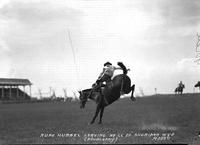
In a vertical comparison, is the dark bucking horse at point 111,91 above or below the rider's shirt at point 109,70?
below

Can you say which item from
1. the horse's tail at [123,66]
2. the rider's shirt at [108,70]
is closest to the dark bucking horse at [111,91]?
the horse's tail at [123,66]

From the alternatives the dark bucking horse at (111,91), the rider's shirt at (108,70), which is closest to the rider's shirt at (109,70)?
the rider's shirt at (108,70)

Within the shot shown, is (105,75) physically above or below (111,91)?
above

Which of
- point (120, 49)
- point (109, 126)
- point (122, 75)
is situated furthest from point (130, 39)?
point (109, 126)

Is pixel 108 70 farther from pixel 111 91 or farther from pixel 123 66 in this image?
pixel 111 91

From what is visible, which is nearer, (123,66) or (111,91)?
(111,91)

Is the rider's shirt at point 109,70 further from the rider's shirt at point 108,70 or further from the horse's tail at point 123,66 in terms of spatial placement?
the horse's tail at point 123,66

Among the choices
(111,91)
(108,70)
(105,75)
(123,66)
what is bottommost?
(111,91)

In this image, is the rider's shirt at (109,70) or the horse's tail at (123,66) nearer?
the rider's shirt at (109,70)

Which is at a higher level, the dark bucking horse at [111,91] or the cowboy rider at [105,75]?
the cowboy rider at [105,75]

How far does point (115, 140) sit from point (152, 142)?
37.9 inches

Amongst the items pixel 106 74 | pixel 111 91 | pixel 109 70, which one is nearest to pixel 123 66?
pixel 109 70

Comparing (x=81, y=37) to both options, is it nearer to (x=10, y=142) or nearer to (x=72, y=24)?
(x=72, y=24)

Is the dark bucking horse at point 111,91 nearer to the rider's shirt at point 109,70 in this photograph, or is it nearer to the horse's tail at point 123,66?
the horse's tail at point 123,66
